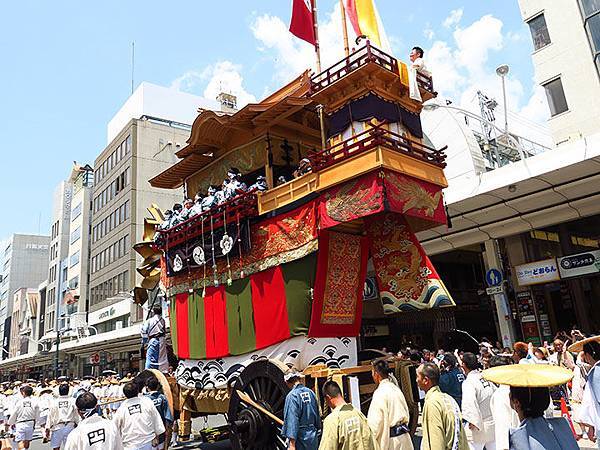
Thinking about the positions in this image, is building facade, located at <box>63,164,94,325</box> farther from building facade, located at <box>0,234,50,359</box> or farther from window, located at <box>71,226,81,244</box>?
building facade, located at <box>0,234,50,359</box>

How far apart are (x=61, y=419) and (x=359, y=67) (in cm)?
911

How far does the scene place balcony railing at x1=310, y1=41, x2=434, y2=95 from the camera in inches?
330

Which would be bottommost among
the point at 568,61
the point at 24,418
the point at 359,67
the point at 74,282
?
the point at 24,418

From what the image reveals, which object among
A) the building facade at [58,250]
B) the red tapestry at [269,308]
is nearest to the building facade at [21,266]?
the building facade at [58,250]

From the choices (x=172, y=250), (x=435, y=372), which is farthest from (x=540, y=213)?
(x=435, y=372)

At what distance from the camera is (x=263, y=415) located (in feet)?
24.2

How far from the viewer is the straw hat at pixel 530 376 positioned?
315 cm

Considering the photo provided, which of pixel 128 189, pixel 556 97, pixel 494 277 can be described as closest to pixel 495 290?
pixel 494 277

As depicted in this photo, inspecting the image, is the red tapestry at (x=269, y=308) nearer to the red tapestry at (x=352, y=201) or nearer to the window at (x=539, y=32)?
the red tapestry at (x=352, y=201)

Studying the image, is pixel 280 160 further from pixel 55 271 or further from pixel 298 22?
pixel 55 271

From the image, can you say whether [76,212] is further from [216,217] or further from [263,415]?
[263,415]

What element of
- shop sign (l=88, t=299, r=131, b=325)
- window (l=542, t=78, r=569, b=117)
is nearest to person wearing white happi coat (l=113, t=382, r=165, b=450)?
window (l=542, t=78, r=569, b=117)

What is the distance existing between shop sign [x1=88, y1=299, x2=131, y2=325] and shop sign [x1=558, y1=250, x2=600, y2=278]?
110 ft

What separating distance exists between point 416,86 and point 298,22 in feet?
10.9
